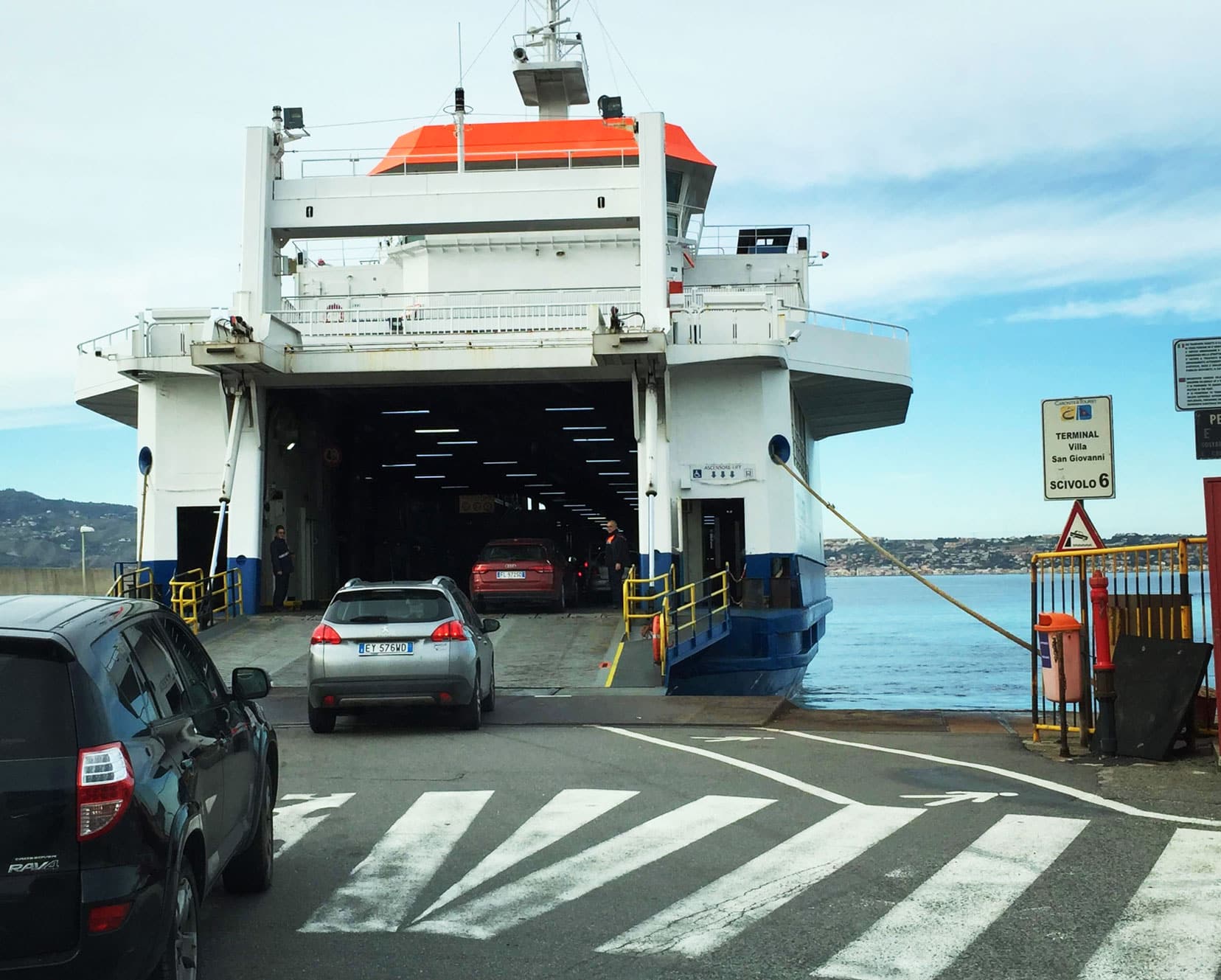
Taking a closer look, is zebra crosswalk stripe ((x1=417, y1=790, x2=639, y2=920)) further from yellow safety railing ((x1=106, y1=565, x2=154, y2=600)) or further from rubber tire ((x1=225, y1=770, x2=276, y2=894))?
yellow safety railing ((x1=106, y1=565, x2=154, y2=600))

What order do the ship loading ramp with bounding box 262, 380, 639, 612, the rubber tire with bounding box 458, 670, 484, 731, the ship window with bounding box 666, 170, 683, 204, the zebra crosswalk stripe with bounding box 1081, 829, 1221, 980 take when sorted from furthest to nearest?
the ship window with bounding box 666, 170, 683, 204
the ship loading ramp with bounding box 262, 380, 639, 612
the rubber tire with bounding box 458, 670, 484, 731
the zebra crosswalk stripe with bounding box 1081, 829, 1221, 980

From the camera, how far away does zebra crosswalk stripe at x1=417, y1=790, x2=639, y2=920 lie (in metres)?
7.04

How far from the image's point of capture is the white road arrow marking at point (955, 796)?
9.34 metres

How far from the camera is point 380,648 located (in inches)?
541

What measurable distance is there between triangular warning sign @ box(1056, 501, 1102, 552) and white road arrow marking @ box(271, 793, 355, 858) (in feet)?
23.8

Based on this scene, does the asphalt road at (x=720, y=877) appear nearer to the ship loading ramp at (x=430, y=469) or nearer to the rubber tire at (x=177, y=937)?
the rubber tire at (x=177, y=937)

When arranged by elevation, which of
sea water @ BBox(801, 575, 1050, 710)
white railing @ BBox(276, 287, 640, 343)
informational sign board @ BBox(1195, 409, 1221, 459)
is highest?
white railing @ BBox(276, 287, 640, 343)

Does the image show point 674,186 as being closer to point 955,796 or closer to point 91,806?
point 955,796

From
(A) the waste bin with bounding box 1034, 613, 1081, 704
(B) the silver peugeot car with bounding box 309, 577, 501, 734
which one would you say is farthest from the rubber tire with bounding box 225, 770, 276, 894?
(A) the waste bin with bounding box 1034, 613, 1081, 704

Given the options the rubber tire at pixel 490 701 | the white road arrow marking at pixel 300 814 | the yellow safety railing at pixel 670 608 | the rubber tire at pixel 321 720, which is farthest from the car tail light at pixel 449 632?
the yellow safety railing at pixel 670 608

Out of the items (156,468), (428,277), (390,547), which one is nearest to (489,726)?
(156,468)

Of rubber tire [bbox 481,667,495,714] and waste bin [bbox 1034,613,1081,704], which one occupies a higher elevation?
waste bin [bbox 1034,613,1081,704]

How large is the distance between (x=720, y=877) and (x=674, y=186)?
1166 inches

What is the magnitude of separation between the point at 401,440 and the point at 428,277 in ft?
29.3
